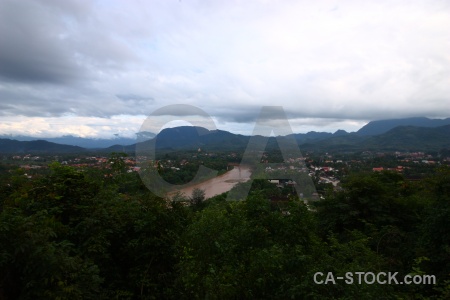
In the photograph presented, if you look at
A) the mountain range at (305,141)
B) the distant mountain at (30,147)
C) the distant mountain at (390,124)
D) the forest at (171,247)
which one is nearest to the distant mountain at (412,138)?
the mountain range at (305,141)

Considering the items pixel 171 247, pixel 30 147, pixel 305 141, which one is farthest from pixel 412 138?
pixel 30 147

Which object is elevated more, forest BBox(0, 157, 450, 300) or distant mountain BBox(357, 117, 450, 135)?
distant mountain BBox(357, 117, 450, 135)

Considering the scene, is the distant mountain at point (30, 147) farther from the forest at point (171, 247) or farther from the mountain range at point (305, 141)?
the forest at point (171, 247)

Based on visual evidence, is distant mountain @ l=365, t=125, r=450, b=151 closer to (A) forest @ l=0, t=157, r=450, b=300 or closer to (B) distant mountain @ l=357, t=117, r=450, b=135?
(B) distant mountain @ l=357, t=117, r=450, b=135

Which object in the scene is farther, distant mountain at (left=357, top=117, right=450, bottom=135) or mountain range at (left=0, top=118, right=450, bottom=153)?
distant mountain at (left=357, top=117, right=450, bottom=135)

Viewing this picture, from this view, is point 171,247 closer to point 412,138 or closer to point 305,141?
point 305,141

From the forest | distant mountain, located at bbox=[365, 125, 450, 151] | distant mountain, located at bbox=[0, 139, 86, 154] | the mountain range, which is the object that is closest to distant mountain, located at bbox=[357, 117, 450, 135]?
the mountain range

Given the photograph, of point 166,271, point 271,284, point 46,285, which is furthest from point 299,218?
point 46,285

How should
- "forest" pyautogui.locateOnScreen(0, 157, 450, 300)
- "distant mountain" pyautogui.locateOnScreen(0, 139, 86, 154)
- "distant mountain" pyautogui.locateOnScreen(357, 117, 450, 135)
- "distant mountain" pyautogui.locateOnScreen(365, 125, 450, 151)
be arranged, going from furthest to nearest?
"distant mountain" pyautogui.locateOnScreen(357, 117, 450, 135) < "distant mountain" pyautogui.locateOnScreen(365, 125, 450, 151) < "distant mountain" pyautogui.locateOnScreen(0, 139, 86, 154) < "forest" pyautogui.locateOnScreen(0, 157, 450, 300)
